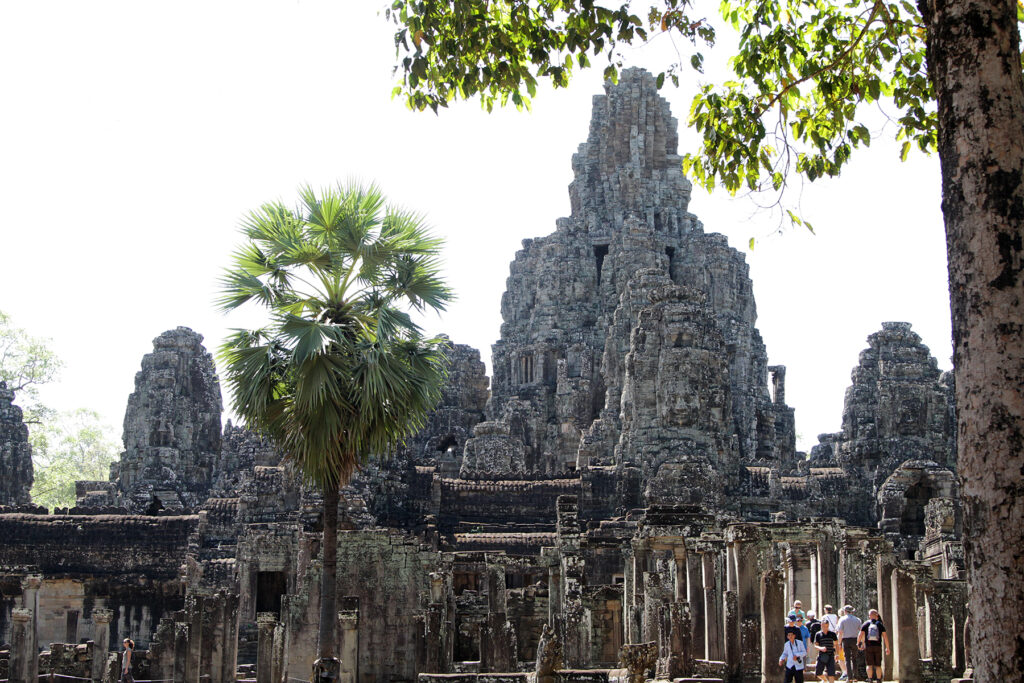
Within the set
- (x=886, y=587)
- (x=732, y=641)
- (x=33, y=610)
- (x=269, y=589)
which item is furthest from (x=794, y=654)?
(x=269, y=589)

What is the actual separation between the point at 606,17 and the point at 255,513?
23.7m

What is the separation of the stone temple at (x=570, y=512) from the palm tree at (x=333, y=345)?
3.18 m

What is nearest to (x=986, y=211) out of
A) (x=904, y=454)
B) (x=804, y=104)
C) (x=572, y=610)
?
(x=804, y=104)

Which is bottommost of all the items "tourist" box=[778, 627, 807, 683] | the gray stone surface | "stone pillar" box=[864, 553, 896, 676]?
"tourist" box=[778, 627, 807, 683]

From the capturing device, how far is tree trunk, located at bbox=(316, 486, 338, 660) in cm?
1595

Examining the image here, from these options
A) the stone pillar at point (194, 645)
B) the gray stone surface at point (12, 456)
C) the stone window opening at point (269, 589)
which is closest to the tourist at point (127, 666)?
the stone pillar at point (194, 645)

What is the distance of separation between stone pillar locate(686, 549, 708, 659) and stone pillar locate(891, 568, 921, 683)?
13.9ft

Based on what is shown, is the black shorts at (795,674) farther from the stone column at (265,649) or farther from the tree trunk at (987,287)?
the stone column at (265,649)

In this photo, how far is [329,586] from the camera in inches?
642

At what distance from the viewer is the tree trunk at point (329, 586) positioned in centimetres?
1595

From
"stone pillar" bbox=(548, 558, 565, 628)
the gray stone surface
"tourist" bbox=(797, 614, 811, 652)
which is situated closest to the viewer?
"tourist" bbox=(797, 614, 811, 652)

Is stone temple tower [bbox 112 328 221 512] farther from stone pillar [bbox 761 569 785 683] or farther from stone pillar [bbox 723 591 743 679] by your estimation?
stone pillar [bbox 761 569 785 683]

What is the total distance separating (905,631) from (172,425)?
30751 millimetres

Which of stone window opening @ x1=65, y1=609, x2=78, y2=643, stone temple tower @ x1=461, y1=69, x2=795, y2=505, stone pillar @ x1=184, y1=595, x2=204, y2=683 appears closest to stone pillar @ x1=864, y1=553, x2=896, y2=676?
stone pillar @ x1=184, y1=595, x2=204, y2=683
